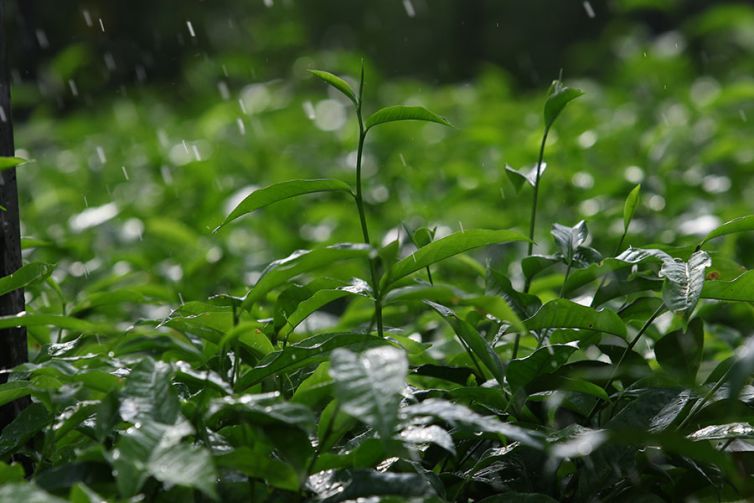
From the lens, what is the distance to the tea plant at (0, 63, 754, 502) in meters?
1.16

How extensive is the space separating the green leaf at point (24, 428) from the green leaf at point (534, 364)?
0.70 m

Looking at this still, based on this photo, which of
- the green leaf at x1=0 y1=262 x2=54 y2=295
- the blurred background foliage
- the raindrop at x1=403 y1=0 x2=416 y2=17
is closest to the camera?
the green leaf at x1=0 y1=262 x2=54 y2=295

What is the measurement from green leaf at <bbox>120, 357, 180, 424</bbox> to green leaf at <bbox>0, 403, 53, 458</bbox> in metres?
0.25

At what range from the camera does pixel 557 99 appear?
163cm

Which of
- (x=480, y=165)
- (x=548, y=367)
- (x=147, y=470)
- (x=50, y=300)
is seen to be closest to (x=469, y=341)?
(x=548, y=367)

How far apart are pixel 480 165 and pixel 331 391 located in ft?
8.49

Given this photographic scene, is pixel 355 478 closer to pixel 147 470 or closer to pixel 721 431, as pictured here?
pixel 147 470

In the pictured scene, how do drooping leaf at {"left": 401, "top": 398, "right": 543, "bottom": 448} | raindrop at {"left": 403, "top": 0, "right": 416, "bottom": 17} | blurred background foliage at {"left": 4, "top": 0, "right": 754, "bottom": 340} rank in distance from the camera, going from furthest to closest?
1. raindrop at {"left": 403, "top": 0, "right": 416, "bottom": 17}
2. blurred background foliage at {"left": 4, "top": 0, "right": 754, "bottom": 340}
3. drooping leaf at {"left": 401, "top": 398, "right": 543, "bottom": 448}

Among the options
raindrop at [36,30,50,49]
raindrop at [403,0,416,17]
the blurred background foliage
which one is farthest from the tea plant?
raindrop at [403,0,416,17]

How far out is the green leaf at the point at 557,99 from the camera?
63.3 inches

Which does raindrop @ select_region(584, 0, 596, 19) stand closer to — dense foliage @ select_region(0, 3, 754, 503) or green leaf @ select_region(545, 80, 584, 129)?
dense foliage @ select_region(0, 3, 754, 503)

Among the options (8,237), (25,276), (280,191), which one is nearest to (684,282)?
(280,191)

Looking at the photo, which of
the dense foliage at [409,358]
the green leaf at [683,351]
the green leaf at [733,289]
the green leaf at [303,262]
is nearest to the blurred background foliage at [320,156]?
the dense foliage at [409,358]

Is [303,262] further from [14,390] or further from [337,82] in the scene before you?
[14,390]
